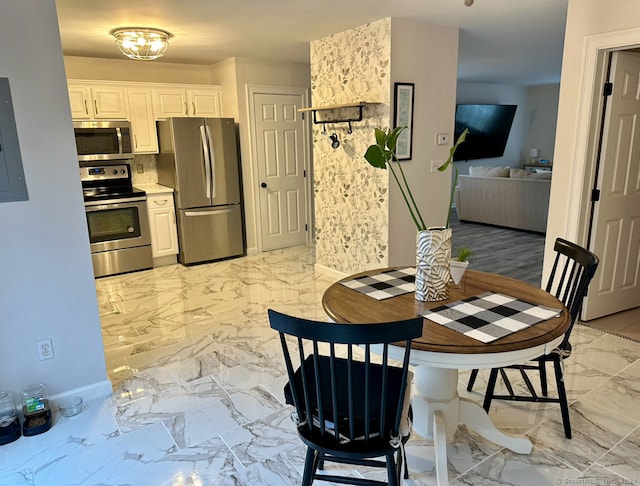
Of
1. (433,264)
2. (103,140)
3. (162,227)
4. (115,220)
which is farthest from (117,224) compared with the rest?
(433,264)

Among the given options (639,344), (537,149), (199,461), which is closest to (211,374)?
(199,461)

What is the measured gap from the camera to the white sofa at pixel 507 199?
6.33 m

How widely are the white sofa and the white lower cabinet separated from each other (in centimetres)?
467

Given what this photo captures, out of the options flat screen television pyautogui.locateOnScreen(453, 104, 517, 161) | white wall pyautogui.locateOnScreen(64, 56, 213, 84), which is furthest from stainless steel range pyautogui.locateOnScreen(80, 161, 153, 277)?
flat screen television pyautogui.locateOnScreen(453, 104, 517, 161)

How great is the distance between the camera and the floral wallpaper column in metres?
3.87

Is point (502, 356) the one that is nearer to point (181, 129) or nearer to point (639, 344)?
point (639, 344)

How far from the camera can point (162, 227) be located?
520 cm

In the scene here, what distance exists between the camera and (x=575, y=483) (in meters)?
1.88

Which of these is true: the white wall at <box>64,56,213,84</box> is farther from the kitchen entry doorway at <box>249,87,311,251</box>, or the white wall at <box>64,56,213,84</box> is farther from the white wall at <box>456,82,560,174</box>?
the white wall at <box>456,82,560,174</box>

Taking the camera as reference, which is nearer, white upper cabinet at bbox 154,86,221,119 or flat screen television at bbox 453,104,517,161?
white upper cabinet at bbox 154,86,221,119

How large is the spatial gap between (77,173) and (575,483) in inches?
111

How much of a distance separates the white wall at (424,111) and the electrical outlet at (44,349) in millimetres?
2743

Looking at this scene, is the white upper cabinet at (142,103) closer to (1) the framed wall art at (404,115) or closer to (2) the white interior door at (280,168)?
(2) the white interior door at (280,168)

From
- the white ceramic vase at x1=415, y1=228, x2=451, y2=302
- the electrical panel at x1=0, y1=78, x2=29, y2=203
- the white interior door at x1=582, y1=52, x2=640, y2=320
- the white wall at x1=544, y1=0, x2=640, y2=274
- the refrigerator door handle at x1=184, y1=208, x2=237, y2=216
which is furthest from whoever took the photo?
the refrigerator door handle at x1=184, y1=208, x2=237, y2=216
